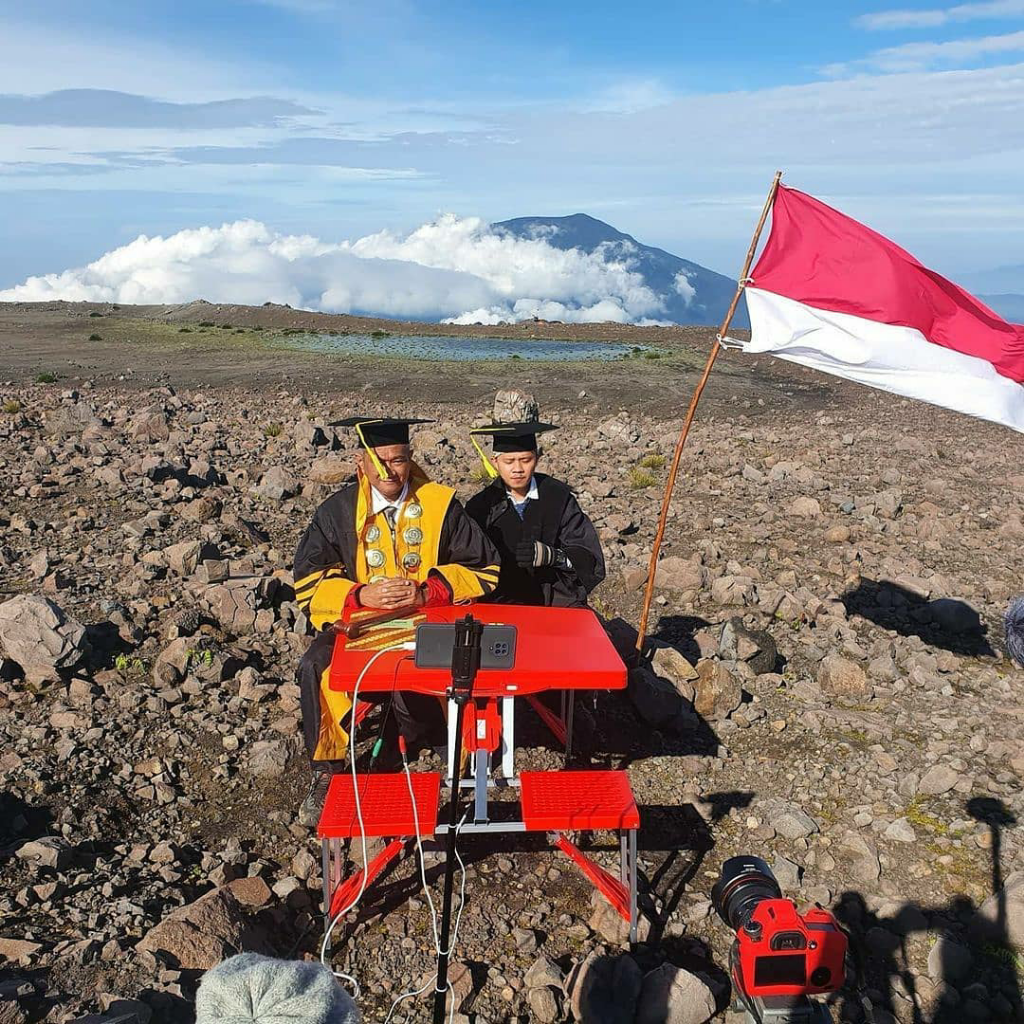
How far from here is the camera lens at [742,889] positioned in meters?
2.89

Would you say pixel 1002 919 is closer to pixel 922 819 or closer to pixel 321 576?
pixel 922 819

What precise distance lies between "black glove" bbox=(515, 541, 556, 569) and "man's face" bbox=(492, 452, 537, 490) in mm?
376

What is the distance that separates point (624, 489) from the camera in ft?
35.8

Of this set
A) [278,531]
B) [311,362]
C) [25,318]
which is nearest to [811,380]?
[311,362]

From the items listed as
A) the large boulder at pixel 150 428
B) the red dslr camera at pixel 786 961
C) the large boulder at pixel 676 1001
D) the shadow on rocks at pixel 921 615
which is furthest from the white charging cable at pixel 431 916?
the large boulder at pixel 150 428

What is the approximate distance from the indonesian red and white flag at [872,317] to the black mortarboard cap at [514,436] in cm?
134

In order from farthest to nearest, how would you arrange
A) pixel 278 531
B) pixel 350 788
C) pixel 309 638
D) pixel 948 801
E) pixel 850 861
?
pixel 278 531 < pixel 309 638 < pixel 948 801 < pixel 850 861 < pixel 350 788

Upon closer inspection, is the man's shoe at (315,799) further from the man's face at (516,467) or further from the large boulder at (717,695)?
the large boulder at (717,695)

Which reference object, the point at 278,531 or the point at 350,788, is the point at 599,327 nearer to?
the point at 278,531

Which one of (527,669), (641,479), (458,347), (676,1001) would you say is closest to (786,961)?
(676,1001)

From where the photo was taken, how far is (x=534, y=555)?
5523 millimetres

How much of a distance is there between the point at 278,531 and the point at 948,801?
236 inches

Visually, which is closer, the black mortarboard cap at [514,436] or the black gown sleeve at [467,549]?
the black gown sleeve at [467,549]

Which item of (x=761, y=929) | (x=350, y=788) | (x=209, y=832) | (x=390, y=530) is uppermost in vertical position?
(x=390, y=530)
